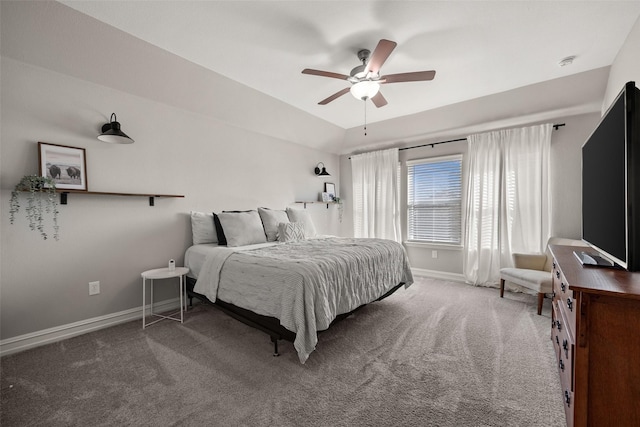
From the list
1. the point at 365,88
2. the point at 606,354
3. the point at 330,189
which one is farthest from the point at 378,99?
the point at 330,189

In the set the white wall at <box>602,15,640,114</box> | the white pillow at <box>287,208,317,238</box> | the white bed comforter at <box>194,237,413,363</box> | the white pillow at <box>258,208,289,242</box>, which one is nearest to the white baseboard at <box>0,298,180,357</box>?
the white bed comforter at <box>194,237,413,363</box>

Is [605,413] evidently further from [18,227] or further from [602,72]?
[18,227]

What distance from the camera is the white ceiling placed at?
2.01 m

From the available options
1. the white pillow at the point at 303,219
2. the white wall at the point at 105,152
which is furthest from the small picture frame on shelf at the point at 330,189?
the white wall at the point at 105,152

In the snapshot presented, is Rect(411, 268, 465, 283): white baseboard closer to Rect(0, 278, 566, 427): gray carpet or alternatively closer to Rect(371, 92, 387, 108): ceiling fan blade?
Rect(0, 278, 566, 427): gray carpet

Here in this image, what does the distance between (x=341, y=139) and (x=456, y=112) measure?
2.18m

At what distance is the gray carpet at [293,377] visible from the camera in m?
1.52

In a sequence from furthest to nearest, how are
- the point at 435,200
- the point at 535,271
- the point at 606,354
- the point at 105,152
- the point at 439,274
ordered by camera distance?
the point at 435,200 < the point at 439,274 < the point at 535,271 < the point at 105,152 < the point at 606,354

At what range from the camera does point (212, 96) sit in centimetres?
329

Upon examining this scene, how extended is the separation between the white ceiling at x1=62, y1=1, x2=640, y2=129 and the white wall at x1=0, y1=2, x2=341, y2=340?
388 millimetres

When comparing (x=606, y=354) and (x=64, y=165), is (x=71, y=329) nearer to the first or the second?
(x=64, y=165)

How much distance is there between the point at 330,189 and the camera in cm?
570

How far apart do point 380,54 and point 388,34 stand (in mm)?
395

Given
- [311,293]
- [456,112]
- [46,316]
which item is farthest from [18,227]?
[456,112]
